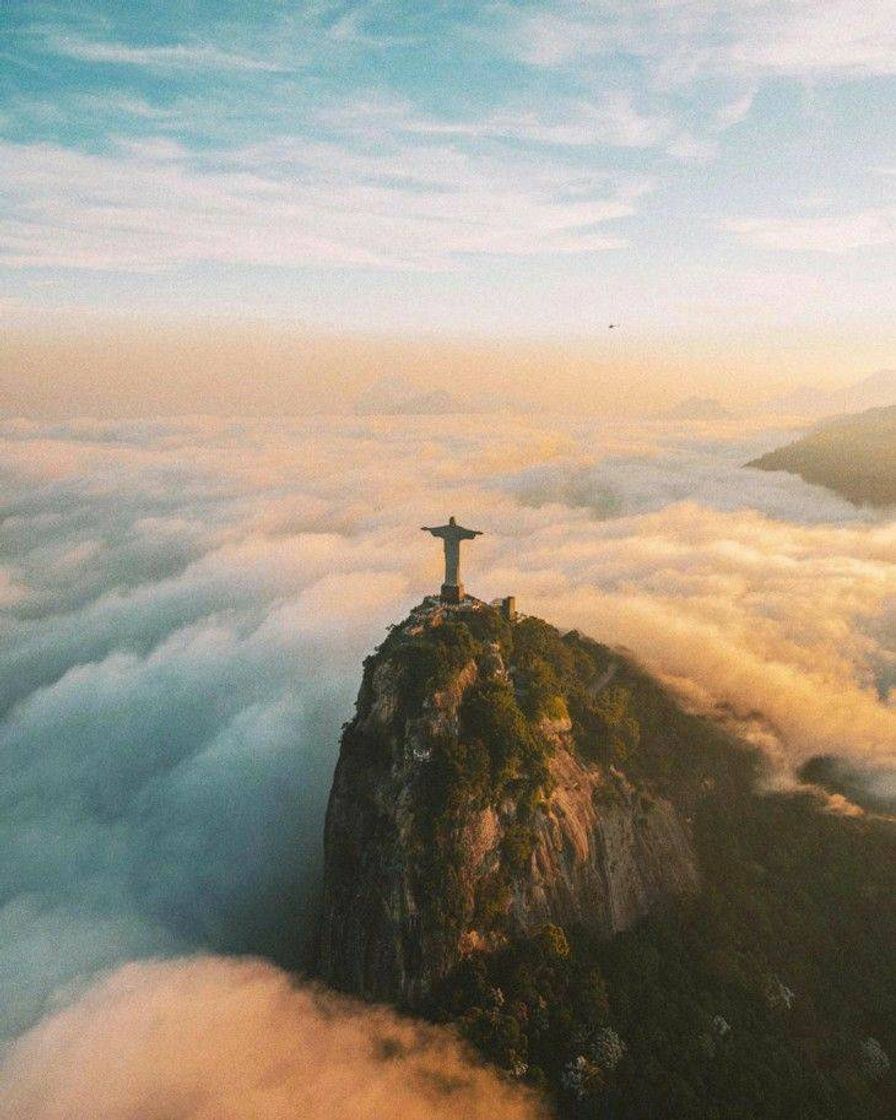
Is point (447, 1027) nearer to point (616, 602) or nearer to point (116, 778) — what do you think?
point (616, 602)

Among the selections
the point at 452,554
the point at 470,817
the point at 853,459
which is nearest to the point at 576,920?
the point at 470,817

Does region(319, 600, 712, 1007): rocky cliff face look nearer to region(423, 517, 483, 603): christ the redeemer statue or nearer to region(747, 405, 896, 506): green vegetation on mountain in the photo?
region(423, 517, 483, 603): christ the redeemer statue

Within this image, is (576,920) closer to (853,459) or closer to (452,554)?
(452,554)

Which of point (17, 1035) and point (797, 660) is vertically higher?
point (797, 660)

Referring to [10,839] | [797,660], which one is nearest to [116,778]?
[10,839]

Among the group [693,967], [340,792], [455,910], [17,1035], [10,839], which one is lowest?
[10,839]

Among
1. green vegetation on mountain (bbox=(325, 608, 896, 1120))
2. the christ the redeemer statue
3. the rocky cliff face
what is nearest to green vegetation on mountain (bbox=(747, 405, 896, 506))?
green vegetation on mountain (bbox=(325, 608, 896, 1120))
